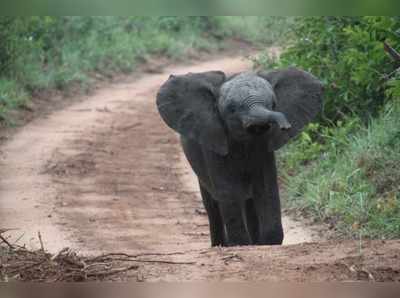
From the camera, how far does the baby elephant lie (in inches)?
183

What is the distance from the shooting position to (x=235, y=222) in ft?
15.8

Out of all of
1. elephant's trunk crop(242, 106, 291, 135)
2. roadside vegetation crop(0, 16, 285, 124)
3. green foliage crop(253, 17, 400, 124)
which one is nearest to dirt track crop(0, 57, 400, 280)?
roadside vegetation crop(0, 16, 285, 124)

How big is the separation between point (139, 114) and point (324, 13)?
31.3 feet

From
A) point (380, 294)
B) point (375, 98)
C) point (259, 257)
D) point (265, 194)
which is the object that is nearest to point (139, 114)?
point (375, 98)

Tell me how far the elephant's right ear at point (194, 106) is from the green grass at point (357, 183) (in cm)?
120

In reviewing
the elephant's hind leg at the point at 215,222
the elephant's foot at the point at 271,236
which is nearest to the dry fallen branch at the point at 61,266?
the elephant's foot at the point at 271,236

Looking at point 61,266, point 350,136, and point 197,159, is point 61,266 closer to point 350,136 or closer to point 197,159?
point 197,159

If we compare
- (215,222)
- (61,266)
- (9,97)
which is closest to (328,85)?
(215,222)

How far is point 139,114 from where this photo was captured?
11.2 meters

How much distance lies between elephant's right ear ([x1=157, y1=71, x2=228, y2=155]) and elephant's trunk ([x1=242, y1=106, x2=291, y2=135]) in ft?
1.28

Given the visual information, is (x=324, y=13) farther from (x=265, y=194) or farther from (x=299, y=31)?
(x=299, y=31)

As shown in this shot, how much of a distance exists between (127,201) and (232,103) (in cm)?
323

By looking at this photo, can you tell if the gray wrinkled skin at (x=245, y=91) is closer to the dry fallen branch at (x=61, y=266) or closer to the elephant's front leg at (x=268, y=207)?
the elephant's front leg at (x=268, y=207)

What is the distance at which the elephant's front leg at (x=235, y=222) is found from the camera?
15.7 feet
